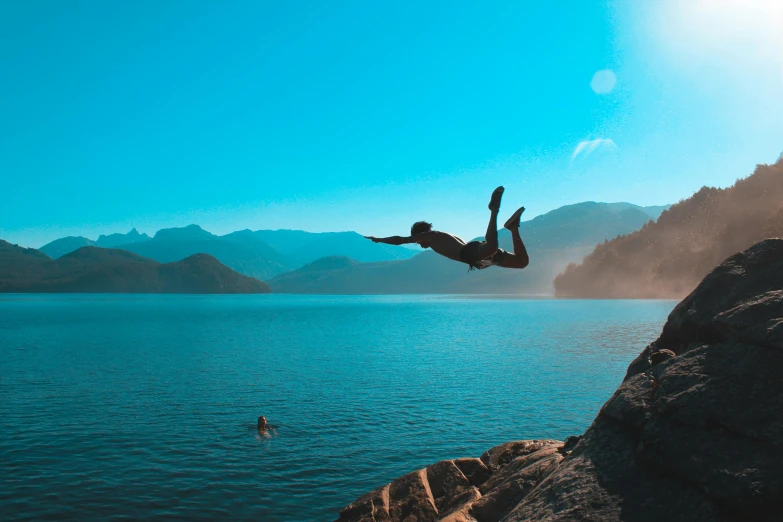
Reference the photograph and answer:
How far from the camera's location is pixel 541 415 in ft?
115

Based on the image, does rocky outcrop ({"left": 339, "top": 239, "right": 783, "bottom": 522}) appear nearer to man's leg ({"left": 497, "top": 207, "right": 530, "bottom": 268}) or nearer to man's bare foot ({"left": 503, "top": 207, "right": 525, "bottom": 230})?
man's leg ({"left": 497, "top": 207, "right": 530, "bottom": 268})

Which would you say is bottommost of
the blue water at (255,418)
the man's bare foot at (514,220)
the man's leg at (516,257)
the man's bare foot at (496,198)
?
the blue water at (255,418)

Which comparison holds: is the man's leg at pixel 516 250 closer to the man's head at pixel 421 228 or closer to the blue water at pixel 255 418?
the man's head at pixel 421 228

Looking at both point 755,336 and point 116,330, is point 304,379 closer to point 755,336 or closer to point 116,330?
point 755,336

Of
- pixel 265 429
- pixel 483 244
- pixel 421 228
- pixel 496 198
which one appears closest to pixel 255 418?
pixel 265 429

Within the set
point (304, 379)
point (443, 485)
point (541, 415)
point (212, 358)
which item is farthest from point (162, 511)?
point (212, 358)

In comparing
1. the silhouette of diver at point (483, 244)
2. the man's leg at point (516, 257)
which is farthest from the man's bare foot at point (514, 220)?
the man's leg at point (516, 257)

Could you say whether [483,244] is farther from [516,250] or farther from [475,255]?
[516,250]

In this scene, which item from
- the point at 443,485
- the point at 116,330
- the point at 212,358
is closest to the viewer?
the point at 443,485

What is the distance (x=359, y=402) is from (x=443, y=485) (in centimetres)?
2375

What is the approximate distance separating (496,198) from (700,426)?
15.9ft

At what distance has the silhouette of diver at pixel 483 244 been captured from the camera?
9.20m

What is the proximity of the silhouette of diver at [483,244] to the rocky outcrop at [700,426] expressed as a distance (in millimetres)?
3317

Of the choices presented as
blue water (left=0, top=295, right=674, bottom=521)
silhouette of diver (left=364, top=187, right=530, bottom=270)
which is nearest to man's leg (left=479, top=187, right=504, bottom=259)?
silhouette of diver (left=364, top=187, right=530, bottom=270)
